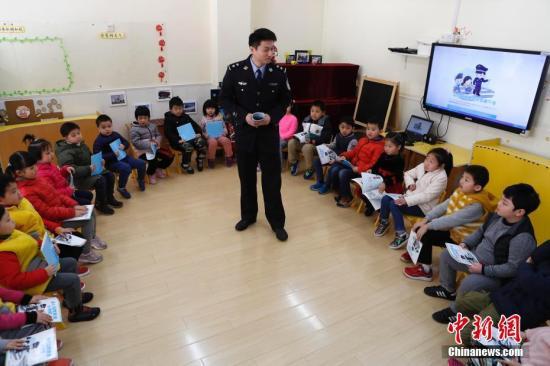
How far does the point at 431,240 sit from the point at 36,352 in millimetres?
2561

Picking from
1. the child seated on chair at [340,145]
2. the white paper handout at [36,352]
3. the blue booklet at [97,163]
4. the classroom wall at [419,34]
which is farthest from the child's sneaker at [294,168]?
the white paper handout at [36,352]

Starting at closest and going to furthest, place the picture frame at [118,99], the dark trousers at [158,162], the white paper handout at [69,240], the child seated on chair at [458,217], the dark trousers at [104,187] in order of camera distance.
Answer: the white paper handout at [69,240] < the child seated on chair at [458,217] < the dark trousers at [104,187] < the dark trousers at [158,162] < the picture frame at [118,99]

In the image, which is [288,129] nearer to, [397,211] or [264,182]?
[264,182]

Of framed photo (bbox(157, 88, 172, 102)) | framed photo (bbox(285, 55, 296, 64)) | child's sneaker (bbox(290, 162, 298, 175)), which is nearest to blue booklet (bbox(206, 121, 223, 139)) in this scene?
framed photo (bbox(157, 88, 172, 102))

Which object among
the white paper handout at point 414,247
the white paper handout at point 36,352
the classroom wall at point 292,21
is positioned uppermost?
the classroom wall at point 292,21

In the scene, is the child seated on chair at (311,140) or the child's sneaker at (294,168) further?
the child's sneaker at (294,168)

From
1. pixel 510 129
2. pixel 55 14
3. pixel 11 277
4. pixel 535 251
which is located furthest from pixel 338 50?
pixel 11 277

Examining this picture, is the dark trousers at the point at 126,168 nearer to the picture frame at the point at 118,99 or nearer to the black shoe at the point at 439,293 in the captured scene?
the picture frame at the point at 118,99

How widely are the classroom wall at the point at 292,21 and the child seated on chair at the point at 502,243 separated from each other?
4199 mm

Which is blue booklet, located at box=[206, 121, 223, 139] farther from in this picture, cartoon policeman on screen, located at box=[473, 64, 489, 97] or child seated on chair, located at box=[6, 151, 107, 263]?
cartoon policeman on screen, located at box=[473, 64, 489, 97]

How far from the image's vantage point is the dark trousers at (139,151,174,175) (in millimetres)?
4488

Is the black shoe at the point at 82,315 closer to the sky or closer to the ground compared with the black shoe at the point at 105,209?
closer to the ground

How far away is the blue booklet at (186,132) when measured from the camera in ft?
15.5

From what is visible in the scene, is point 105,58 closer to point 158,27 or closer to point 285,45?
point 158,27
